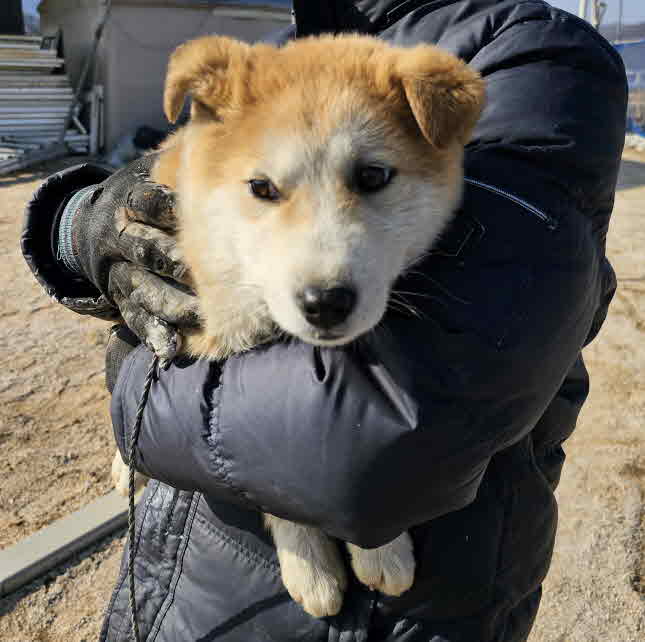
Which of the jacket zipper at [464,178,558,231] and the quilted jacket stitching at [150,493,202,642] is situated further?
the quilted jacket stitching at [150,493,202,642]

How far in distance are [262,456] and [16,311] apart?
5.68 metres

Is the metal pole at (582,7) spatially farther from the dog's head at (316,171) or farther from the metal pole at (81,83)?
the dog's head at (316,171)

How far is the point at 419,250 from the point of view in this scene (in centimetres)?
176

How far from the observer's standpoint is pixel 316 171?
1743 millimetres

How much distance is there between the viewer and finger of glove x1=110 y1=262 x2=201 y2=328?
1.94m

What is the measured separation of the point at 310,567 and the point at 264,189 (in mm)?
1046

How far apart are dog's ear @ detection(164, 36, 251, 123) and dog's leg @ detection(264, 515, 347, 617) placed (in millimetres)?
1228

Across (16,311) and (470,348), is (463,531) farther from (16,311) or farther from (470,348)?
(16,311)

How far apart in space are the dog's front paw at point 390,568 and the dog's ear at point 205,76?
1343 mm

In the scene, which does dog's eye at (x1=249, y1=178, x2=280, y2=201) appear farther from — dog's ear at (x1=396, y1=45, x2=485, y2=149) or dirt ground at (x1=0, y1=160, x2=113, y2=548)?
dirt ground at (x1=0, y1=160, x2=113, y2=548)

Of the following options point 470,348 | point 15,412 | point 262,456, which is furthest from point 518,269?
point 15,412

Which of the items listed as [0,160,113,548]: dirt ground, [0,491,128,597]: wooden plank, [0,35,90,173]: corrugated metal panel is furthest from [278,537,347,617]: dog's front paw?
[0,35,90,173]: corrugated metal panel

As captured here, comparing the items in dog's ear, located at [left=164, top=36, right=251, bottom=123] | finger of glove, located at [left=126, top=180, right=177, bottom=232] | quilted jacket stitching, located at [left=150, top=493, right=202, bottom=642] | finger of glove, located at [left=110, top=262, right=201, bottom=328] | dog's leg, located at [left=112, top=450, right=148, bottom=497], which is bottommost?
dog's leg, located at [left=112, top=450, right=148, bottom=497]

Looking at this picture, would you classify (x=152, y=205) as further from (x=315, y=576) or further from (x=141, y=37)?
(x=141, y=37)
